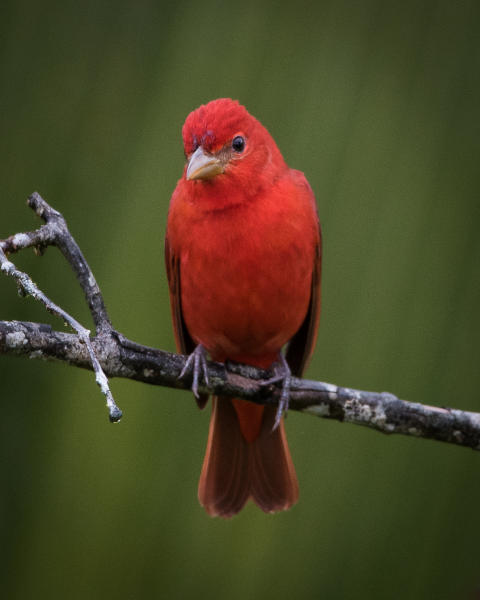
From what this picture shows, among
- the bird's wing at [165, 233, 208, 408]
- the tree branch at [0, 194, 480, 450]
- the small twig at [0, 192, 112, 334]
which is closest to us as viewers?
the tree branch at [0, 194, 480, 450]

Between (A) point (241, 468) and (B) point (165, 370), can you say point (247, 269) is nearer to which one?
(B) point (165, 370)

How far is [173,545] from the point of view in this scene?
12.1ft

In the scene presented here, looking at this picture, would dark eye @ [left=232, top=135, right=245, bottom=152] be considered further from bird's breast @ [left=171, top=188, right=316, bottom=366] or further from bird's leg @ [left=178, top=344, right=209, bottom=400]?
bird's leg @ [left=178, top=344, right=209, bottom=400]

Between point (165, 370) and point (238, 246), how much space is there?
59 centimetres

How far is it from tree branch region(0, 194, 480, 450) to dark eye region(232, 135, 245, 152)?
31.7 inches

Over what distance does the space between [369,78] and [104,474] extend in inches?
91.3

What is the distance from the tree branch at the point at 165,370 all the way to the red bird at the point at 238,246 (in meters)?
0.10

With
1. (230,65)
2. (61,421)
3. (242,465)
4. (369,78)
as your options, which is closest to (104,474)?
(61,421)

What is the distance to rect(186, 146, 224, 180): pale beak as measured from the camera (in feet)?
9.68

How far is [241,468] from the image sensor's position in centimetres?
363

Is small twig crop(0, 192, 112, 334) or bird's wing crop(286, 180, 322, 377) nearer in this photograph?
small twig crop(0, 192, 112, 334)

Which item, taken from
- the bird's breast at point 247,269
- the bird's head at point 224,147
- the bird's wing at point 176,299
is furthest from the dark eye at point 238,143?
the bird's wing at point 176,299

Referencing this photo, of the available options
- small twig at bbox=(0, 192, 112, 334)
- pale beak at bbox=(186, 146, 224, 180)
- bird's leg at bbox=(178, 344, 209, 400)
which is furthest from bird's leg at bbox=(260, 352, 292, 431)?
pale beak at bbox=(186, 146, 224, 180)

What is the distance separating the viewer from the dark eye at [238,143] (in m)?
3.10
